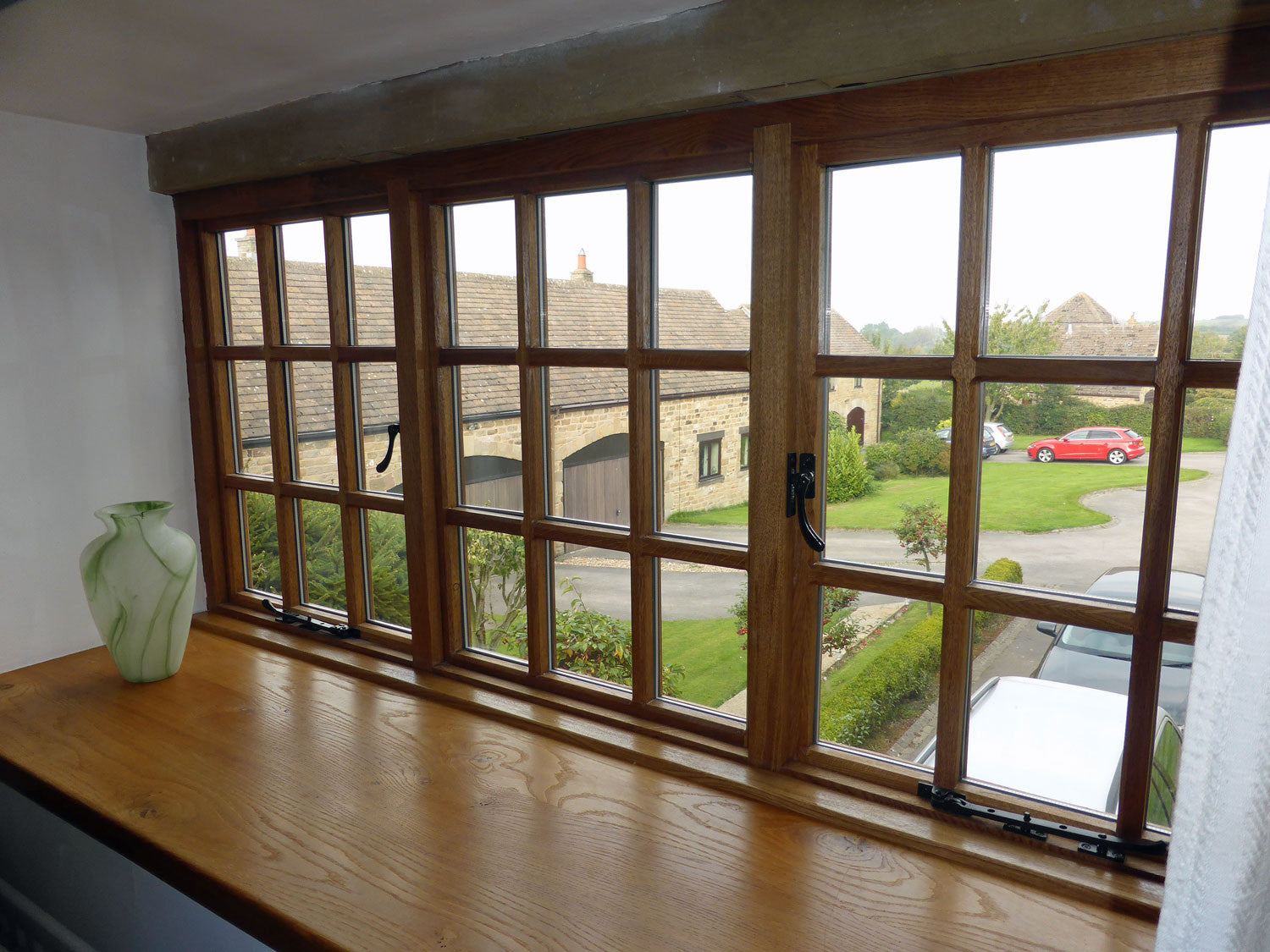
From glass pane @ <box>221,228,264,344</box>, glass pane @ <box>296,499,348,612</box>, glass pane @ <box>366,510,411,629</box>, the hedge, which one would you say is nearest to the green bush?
the hedge

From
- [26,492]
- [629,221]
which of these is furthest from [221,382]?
[629,221]

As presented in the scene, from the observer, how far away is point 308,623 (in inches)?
93.3

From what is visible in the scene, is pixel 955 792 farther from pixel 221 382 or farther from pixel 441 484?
pixel 221 382

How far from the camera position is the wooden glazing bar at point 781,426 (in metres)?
1.44

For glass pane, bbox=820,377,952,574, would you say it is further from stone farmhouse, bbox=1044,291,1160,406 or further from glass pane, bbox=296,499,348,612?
glass pane, bbox=296,499,348,612

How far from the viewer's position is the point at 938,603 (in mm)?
1444

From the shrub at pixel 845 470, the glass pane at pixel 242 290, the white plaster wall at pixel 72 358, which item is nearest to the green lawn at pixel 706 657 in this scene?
the shrub at pixel 845 470

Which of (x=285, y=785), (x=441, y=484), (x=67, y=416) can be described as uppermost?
(x=67, y=416)

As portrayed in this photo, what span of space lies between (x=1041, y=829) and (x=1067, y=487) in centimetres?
54

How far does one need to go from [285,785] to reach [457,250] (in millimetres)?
1197

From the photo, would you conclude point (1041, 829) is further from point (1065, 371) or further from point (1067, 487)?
point (1065, 371)

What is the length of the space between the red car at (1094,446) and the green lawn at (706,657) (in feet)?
2.15

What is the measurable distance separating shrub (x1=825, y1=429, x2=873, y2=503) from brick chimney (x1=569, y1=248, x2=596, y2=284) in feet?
1.97

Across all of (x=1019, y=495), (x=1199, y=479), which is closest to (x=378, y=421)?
(x=1019, y=495)
